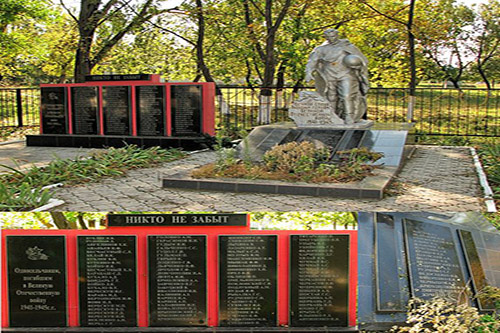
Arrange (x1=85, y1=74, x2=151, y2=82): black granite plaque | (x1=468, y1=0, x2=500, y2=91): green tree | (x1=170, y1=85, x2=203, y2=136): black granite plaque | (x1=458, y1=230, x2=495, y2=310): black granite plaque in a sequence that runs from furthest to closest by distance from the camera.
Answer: (x1=468, y1=0, x2=500, y2=91): green tree → (x1=85, y1=74, x2=151, y2=82): black granite plaque → (x1=170, y1=85, x2=203, y2=136): black granite plaque → (x1=458, y1=230, x2=495, y2=310): black granite plaque

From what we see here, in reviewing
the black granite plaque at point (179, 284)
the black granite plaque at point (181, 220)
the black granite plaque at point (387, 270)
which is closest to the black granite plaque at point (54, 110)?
the black granite plaque at point (181, 220)

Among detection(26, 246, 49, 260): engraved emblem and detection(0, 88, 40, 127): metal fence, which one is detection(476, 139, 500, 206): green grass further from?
detection(0, 88, 40, 127): metal fence

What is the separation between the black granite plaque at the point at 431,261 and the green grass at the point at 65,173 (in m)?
4.79

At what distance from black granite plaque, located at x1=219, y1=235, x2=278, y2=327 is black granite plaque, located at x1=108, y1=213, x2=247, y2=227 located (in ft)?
0.47

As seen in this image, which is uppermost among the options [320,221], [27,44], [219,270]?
[27,44]

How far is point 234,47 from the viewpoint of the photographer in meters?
20.2

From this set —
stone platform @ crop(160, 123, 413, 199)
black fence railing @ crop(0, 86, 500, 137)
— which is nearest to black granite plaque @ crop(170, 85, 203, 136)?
stone platform @ crop(160, 123, 413, 199)

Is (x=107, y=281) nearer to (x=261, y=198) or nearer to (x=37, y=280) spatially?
(x=37, y=280)

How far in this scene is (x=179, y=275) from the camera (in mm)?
5078

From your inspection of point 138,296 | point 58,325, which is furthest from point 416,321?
point 58,325

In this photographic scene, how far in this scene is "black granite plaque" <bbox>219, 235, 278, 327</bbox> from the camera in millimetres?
5023

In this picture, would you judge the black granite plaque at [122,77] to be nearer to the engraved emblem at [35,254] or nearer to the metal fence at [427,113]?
the metal fence at [427,113]

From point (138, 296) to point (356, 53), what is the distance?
8.19m

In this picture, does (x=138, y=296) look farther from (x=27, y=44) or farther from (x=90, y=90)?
(x=27, y=44)
